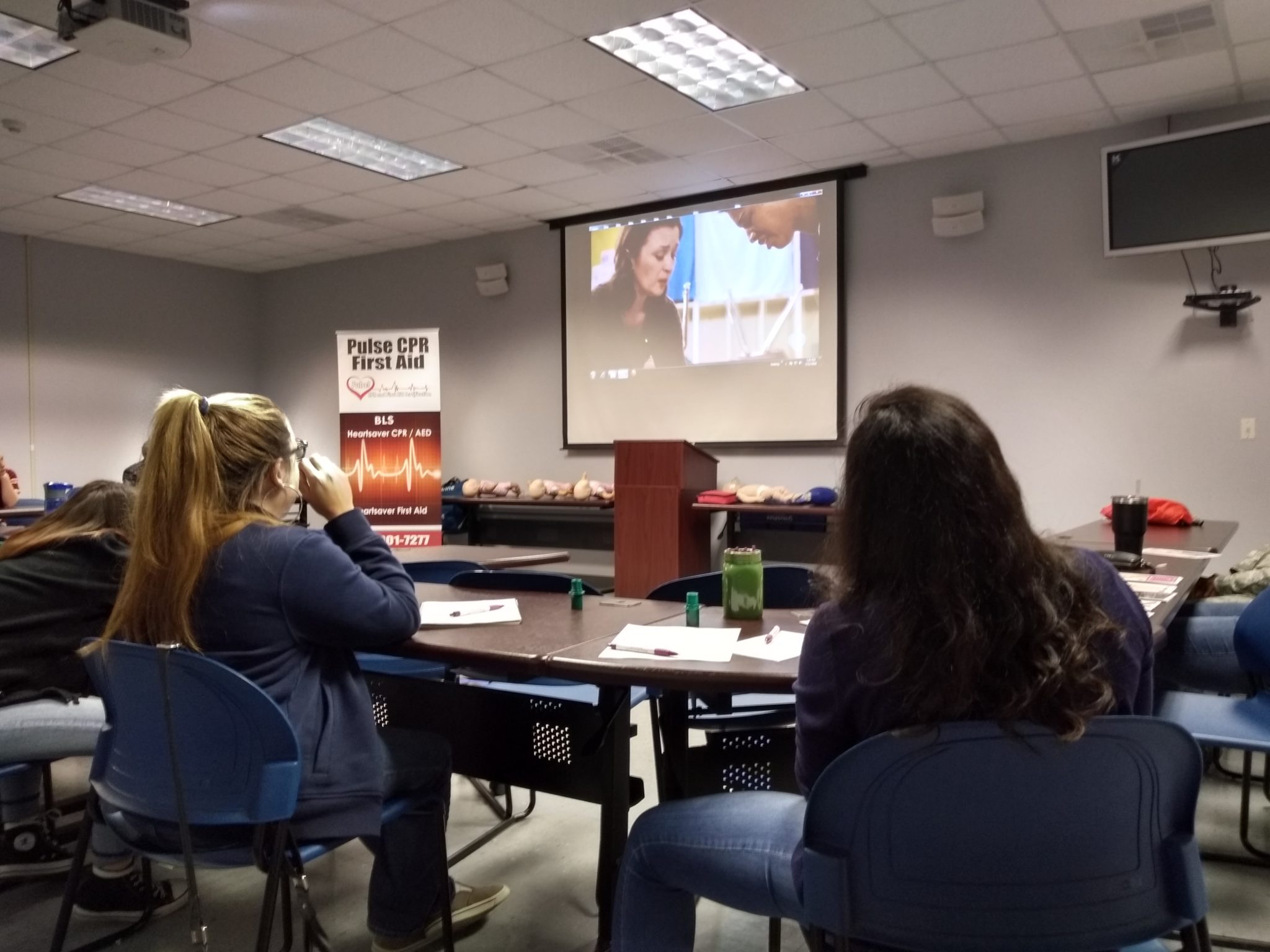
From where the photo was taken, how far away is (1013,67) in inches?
164

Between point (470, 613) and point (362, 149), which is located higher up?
point (362, 149)

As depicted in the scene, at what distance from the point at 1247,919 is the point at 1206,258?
3772 mm

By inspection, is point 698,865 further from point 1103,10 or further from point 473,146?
point 473,146

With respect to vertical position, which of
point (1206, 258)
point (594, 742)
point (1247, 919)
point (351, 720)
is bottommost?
point (1247, 919)

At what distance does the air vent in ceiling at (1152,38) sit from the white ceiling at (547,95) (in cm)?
2

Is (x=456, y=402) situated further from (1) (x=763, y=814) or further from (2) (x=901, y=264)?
(1) (x=763, y=814)

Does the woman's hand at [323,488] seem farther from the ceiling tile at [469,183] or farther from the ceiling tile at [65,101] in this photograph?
the ceiling tile at [469,183]

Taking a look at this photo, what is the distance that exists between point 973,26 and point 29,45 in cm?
406

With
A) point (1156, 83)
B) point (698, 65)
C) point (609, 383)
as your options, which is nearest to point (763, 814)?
point (698, 65)

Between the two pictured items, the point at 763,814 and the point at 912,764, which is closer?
the point at 912,764

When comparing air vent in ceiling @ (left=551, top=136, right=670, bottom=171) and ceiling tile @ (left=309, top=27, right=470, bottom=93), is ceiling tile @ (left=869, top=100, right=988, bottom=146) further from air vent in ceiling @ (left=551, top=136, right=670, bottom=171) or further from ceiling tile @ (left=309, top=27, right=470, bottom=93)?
ceiling tile @ (left=309, top=27, right=470, bottom=93)

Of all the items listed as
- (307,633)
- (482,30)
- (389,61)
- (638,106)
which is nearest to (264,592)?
(307,633)

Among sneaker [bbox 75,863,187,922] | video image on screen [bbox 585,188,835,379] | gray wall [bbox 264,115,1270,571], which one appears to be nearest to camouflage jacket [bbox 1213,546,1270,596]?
gray wall [bbox 264,115,1270,571]

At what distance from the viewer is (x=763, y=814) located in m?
1.31
